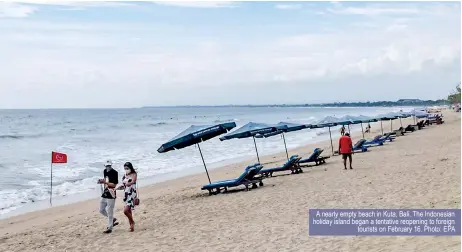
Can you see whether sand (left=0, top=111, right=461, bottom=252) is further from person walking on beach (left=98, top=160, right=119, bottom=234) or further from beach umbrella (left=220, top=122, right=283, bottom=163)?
beach umbrella (left=220, top=122, right=283, bottom=163)

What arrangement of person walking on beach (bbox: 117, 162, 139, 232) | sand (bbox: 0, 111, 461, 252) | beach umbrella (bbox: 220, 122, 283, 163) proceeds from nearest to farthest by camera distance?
sand (bbox: 0, 111, 461, 252) < person walking on beach (bbox: 117, 162, 139, 232) < beach umbrella (bbox: 220, 122, 283, 163)

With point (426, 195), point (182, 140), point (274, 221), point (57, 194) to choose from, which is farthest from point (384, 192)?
point (57, 194)

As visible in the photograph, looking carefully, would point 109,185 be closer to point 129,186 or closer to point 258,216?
point 129,186

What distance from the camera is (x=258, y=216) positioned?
9820mm

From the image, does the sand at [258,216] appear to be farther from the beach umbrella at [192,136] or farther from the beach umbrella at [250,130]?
the beach umbrella at [250,130]

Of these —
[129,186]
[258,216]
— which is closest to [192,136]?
[258,216]

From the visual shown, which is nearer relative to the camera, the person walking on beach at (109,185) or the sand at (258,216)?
the sand at (258,216)

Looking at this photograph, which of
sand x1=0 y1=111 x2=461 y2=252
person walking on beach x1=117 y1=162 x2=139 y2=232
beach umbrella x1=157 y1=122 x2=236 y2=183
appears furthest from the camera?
beach umbrella x1=157 y1=122 x2=236 y2=183

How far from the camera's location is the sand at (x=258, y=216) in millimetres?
7762

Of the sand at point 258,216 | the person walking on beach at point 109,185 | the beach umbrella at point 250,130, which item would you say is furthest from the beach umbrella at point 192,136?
the person walking on beach at point 109,185

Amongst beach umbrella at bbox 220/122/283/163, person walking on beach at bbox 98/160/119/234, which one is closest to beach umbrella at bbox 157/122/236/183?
beach umbrella at bbox 220/122/283/163

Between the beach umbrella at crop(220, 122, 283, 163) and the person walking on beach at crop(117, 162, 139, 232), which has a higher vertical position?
the beach umbrella at crop(220, 122, 283, 163)

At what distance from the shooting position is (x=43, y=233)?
10.9 metres

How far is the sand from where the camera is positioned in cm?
776
